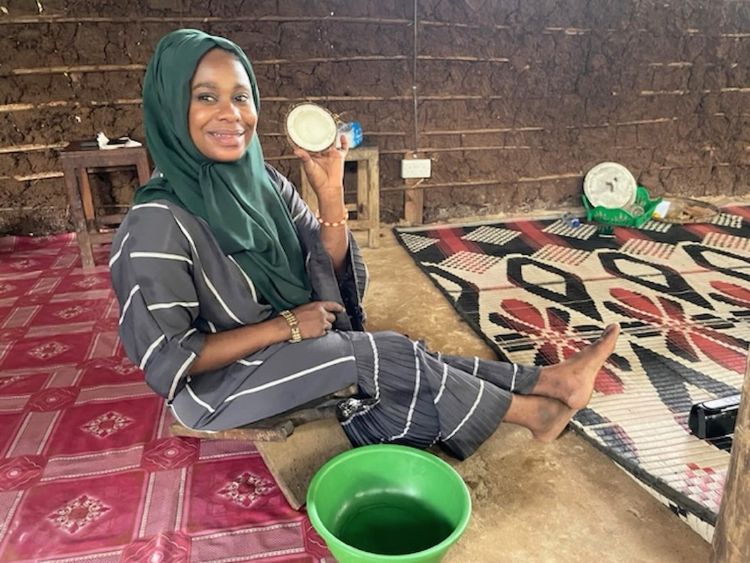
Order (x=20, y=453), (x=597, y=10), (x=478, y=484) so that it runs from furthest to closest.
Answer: (x=597, y=10), (x=20, y=453), (x=478, y=484)

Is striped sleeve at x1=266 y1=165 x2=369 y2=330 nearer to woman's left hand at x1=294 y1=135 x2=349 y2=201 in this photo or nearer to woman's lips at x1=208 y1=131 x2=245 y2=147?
woman's left hand at x1=294 y1=135 x2=349 y2=201

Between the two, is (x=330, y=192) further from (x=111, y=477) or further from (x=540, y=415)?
(x=111, y=477)

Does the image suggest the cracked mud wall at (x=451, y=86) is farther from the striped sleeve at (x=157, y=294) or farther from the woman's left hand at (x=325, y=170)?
the striped sleeve at (x=157, y=294)

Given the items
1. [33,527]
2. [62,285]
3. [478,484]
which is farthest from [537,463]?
[62,285]

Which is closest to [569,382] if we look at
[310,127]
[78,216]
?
[310,127]

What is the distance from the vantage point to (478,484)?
140 cm

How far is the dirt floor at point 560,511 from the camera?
3.95 feet

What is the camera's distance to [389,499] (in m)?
1.21

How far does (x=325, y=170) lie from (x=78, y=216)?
71.7 inches

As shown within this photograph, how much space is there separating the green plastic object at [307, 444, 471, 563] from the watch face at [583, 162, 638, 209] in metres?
2.79

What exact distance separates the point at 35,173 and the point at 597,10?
124 inches

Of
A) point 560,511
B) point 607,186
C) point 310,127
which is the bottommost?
point 560,511

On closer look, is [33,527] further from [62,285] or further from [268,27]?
[268,27]

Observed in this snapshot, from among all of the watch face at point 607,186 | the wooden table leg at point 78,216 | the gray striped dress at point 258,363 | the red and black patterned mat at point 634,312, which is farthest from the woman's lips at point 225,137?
the watch face at point 607,186
